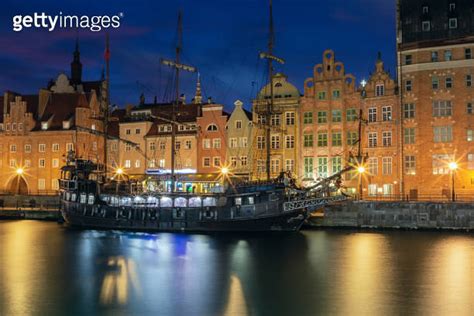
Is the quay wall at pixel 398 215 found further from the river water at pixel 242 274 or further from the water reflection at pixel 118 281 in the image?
the water reflection at pixel 118 281

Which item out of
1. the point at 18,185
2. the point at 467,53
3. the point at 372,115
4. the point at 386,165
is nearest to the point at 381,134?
the point at 372,115

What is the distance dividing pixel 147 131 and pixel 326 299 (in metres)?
58.2

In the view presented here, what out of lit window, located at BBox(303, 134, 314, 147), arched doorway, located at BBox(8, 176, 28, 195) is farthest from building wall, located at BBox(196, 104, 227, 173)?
arched doorway, located at BBox(8, 176, 28, 195)

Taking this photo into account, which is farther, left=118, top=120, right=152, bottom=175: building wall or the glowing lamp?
left=118, top=120, right=152, bottom=175: building wall

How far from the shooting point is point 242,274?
3247 centimetres

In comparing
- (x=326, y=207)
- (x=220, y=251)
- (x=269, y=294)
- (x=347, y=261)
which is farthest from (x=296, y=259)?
(x=326, y=207)

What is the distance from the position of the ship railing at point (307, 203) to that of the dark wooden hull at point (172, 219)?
58 cm

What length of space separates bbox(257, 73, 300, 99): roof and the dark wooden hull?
73.0ft

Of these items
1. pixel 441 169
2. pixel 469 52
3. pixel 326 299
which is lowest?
pixel 326 299

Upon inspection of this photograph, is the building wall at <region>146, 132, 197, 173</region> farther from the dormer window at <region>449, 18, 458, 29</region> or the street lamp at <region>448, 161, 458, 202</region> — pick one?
the dormer window at <region>449, 18, 458, 29</region>

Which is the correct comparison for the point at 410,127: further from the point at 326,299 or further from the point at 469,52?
the point at 326,299

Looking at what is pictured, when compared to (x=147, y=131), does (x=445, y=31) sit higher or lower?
higher

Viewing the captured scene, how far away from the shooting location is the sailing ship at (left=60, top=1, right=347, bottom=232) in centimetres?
5316

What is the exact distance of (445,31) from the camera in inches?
2576
